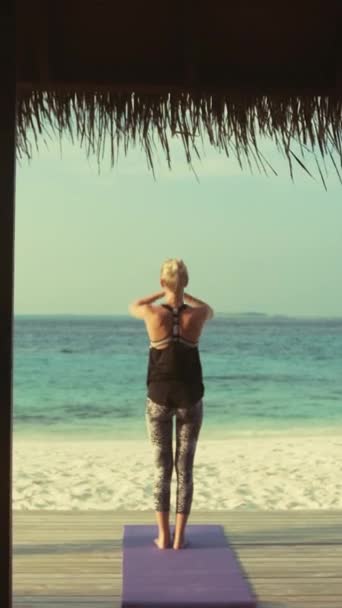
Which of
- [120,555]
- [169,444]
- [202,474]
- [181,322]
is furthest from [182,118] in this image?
[202,474]

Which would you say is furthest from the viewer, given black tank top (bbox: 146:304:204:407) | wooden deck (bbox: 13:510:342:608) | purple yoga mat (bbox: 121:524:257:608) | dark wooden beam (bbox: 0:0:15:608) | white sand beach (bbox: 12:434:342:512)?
white sand beach (bbox: 12:434:342:512)

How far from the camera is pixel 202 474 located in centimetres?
1126

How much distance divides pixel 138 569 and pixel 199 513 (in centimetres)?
149

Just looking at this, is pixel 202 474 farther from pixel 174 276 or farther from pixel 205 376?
pixel 205 376

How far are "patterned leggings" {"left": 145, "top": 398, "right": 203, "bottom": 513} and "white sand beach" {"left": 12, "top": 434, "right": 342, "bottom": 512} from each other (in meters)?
2.34

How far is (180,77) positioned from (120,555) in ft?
7.02

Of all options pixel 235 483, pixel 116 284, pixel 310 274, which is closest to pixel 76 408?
pixel 116 284

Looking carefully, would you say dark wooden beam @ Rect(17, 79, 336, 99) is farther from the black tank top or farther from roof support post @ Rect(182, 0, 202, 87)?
the black tank top

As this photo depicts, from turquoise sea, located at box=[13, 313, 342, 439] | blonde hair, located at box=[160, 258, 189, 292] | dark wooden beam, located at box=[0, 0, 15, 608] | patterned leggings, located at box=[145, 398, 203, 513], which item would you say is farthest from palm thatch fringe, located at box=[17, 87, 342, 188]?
turquoise sea, located at box=[13, 313, 342, 439]

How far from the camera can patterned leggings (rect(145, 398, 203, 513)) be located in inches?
161

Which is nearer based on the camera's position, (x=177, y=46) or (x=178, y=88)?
(x=178, y=88)

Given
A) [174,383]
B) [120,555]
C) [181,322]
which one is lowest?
[120,555]

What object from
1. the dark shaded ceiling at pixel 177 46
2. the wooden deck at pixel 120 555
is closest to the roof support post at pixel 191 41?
the dark shaded ceiling at pixel 177 46

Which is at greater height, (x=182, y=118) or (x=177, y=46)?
(x=177, y=46)
